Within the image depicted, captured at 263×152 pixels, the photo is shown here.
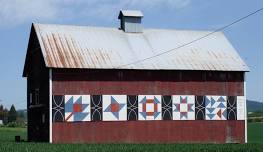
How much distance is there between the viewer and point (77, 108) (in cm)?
3048

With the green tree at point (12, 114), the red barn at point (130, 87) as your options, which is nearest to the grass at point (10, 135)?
the red barn at point (130, 87)

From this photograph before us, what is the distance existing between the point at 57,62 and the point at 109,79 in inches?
119

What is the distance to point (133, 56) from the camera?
A: 1293 inches

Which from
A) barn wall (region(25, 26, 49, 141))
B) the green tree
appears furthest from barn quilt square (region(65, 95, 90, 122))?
the green tree

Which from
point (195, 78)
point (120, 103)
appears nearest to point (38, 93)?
point (120, 103)

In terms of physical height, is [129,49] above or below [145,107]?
above

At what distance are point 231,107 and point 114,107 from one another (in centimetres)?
723

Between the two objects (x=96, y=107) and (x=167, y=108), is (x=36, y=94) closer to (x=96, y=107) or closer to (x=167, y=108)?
(x=96, y=107)

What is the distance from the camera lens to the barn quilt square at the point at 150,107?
31.8 meters

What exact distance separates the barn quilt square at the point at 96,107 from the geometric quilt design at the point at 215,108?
639 centimetres

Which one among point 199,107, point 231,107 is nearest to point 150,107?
point 199,107

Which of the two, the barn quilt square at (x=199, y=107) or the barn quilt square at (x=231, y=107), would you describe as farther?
the barn quilt square at (x=231, y=107)

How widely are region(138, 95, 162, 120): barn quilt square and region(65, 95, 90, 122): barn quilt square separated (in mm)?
3048

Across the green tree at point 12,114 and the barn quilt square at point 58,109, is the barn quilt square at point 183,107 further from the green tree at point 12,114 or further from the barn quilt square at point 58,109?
the green tree at point 12,114
